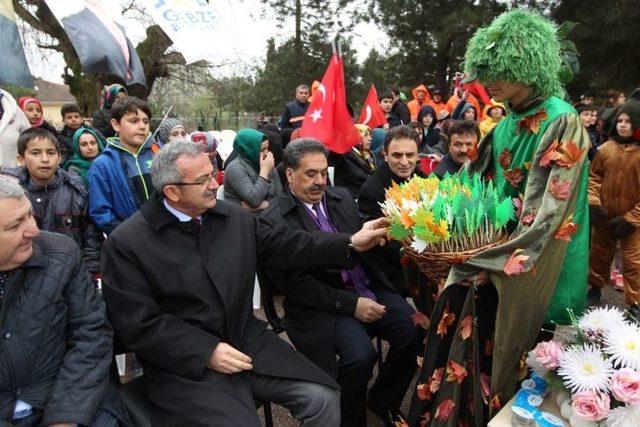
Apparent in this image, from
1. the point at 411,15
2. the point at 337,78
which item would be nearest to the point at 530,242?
the point at 337,78

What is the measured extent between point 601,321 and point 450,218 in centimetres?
79

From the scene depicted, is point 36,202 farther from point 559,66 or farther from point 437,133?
point 437,133

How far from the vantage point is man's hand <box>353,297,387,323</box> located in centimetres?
269

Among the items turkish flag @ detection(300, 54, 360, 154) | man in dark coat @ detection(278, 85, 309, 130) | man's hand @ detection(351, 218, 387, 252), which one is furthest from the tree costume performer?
man in dark coat @ detection(278, 85, 309, 130)

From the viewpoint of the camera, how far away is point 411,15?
14477mm

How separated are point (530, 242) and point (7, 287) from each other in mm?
2023

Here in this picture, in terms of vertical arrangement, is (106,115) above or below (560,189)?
above

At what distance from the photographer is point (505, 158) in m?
2.29

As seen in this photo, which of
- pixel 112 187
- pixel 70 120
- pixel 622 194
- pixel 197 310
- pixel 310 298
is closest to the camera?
pixel 197 310

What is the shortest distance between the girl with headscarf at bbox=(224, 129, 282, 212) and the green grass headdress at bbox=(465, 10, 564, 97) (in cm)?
238

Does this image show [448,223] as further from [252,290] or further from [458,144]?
[458,144]

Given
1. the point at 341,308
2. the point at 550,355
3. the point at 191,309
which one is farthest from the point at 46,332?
the point at 550,355

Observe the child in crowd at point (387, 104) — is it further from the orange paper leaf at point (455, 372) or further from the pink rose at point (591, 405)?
the pink rose at point (591, 405)

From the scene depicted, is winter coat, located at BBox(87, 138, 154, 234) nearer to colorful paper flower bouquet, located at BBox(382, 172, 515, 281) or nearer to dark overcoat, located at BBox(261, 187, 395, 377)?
dark overcoat, located at BBox(261, 187, 395, 377)
